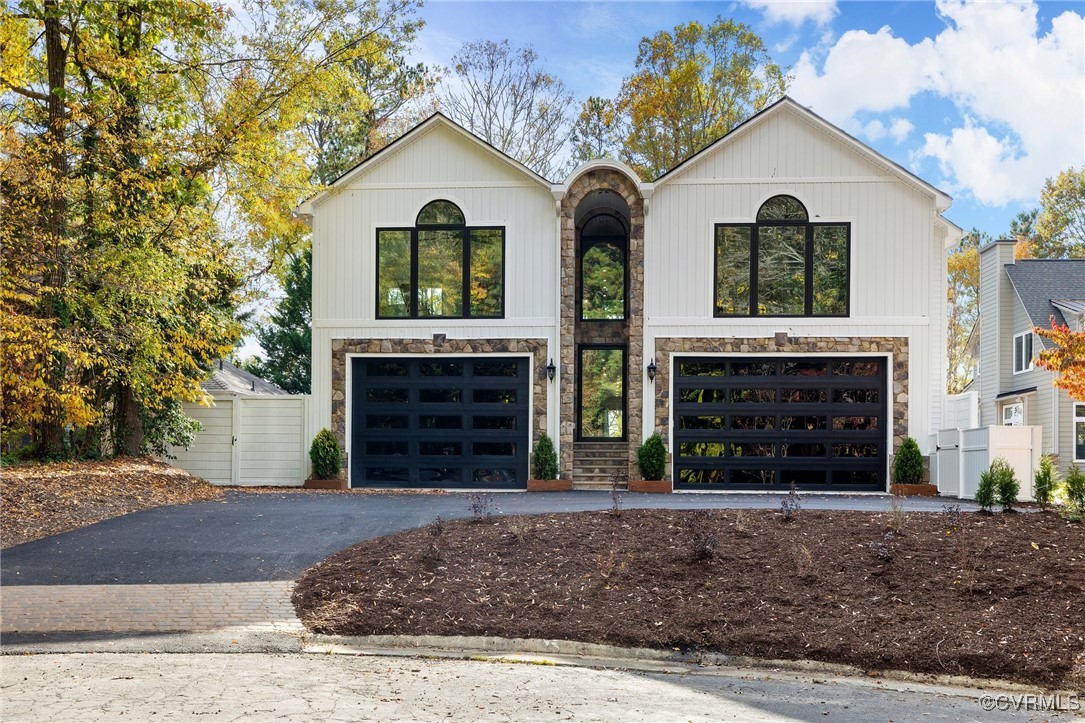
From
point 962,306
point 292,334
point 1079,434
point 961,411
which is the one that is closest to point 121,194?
point 292,334

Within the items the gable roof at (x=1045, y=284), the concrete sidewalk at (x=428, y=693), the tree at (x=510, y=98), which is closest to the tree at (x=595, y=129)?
the tree at (x=510, y=98)

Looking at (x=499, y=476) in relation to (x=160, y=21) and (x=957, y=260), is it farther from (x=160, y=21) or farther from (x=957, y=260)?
(x=957, y=260)

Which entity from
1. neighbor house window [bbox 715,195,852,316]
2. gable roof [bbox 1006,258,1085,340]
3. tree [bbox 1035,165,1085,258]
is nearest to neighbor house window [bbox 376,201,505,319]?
neighbor house window [bbox 715,195,852,316]

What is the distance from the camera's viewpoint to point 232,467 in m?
19.0

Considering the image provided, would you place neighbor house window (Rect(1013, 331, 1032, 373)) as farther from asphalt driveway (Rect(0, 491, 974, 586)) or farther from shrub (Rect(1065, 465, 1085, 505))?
shrub (Rect(1065, 465, 1085, 505))

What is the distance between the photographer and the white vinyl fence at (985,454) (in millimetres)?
15570

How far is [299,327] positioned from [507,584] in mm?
19136

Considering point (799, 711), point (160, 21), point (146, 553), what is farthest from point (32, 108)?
point (799, 711)

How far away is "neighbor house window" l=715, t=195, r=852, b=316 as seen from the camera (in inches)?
711

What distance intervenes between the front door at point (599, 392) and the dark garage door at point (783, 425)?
1.81 metres

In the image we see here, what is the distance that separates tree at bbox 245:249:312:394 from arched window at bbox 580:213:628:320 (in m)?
8.18

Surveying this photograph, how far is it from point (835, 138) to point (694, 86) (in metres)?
11.7

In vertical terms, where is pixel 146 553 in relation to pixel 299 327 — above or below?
→ below

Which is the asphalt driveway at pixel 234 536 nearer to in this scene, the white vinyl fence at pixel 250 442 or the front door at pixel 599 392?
the white vinyl fence at pixel 250 442
